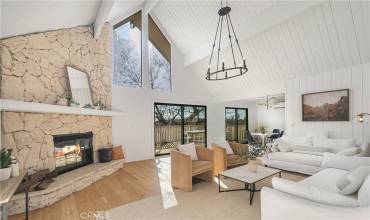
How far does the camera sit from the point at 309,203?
1.74 meters

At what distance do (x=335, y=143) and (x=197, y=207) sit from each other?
409cm

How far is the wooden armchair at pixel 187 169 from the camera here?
11.6ft

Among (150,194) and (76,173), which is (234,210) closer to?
(150,194)

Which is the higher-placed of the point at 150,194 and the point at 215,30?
the point at 215,30

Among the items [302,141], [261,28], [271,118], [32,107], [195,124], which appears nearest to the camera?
[32,107]

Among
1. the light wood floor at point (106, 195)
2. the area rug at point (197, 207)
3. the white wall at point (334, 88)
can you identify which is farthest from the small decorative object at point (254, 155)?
the white wall at point (334, 88)

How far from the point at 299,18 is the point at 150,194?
5.09 m

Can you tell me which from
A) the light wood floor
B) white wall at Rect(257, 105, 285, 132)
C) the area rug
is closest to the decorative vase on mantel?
the area rug

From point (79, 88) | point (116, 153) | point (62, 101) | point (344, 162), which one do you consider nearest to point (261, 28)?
point (344, 162)

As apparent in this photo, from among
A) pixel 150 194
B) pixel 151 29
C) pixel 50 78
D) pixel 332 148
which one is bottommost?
pixel 150 194

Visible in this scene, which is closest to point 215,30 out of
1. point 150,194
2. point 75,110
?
point 75,110

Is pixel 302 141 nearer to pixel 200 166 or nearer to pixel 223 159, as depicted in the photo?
pixel 223 159

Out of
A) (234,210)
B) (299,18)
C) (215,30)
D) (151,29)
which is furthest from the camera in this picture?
(151,29)

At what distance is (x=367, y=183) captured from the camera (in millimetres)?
1853
